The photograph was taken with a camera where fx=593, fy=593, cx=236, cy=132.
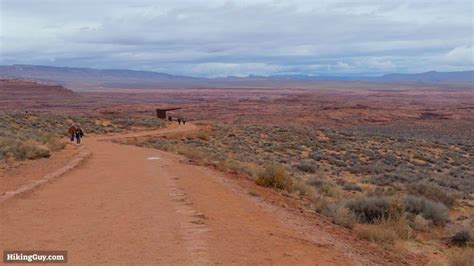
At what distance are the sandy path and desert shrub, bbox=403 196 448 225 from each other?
4.75 metres

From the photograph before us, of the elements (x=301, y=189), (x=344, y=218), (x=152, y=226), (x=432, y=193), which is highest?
(x=152, y=226)

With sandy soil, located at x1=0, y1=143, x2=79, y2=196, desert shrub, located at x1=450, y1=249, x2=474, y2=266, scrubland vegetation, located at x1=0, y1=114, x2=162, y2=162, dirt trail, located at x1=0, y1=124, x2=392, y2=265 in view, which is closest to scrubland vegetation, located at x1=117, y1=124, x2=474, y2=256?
desert shrub, located at x1=450, y1=249, x2=474, y2=266

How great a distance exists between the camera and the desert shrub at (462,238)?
13.0 meters

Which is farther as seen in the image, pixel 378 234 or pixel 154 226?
pixel 378 234

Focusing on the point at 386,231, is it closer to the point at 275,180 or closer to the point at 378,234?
the point at 378,234

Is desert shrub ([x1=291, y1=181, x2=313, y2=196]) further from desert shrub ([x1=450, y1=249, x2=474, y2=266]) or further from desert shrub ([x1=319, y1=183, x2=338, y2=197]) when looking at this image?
desert shrub ([x1=450, y1=249, x2=474, y2=266])

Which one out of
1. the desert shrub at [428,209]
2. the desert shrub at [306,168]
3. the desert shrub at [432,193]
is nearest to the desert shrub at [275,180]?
the desert shrub at [428,209]

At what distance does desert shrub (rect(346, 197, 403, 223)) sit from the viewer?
1437cm

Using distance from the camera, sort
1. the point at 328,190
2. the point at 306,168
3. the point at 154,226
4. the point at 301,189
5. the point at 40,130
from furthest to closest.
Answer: the point at 40,130 < the point at 306,168 < the point at 328,190 < the point at 301,189 < the point at 154,226

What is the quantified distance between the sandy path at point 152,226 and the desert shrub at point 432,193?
24.5 feet

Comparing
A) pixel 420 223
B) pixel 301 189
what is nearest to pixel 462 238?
pixel 420 223

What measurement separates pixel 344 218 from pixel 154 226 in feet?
15.2

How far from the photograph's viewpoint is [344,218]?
13.2 m

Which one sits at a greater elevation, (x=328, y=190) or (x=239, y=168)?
(x=239, y=168)
